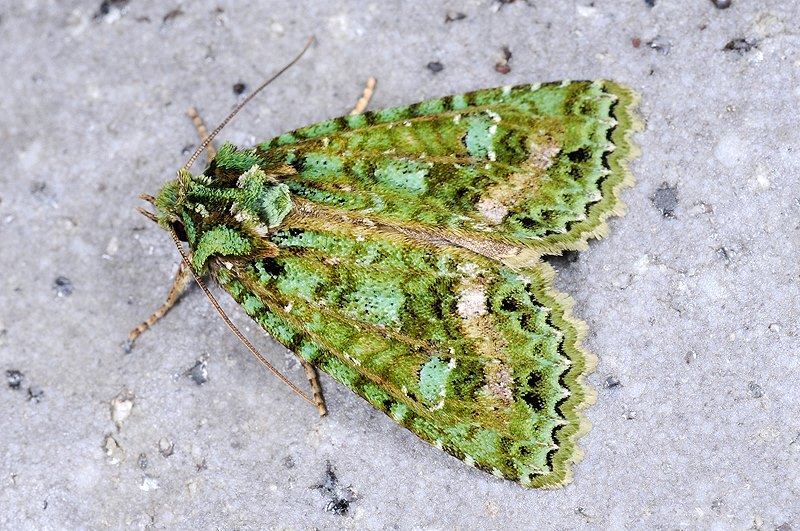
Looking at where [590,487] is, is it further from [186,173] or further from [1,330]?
[1,330]

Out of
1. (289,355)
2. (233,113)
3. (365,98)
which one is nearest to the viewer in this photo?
(233,113)

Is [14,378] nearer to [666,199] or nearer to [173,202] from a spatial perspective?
[173,202]

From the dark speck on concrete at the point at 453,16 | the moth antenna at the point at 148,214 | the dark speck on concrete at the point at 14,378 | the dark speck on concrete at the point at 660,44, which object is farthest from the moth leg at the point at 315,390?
the dark speck on concrete at the point at 660,44

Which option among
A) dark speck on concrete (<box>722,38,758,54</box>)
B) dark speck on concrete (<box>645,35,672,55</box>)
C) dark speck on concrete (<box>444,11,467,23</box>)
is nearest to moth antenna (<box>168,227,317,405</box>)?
dark speck on concrete (<box>444,11,467,23</box>)

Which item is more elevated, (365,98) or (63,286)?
(365,98)

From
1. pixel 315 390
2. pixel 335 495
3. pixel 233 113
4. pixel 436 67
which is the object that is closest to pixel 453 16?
pixel 436 67

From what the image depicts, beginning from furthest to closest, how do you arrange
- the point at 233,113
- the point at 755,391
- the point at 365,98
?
the point at 365,98
the point at 233,113
the point at 755,391

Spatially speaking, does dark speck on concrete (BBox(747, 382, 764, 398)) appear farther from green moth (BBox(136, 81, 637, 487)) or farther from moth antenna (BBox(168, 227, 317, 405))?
moth antenna (BBox(168, 227, 317, 405))
